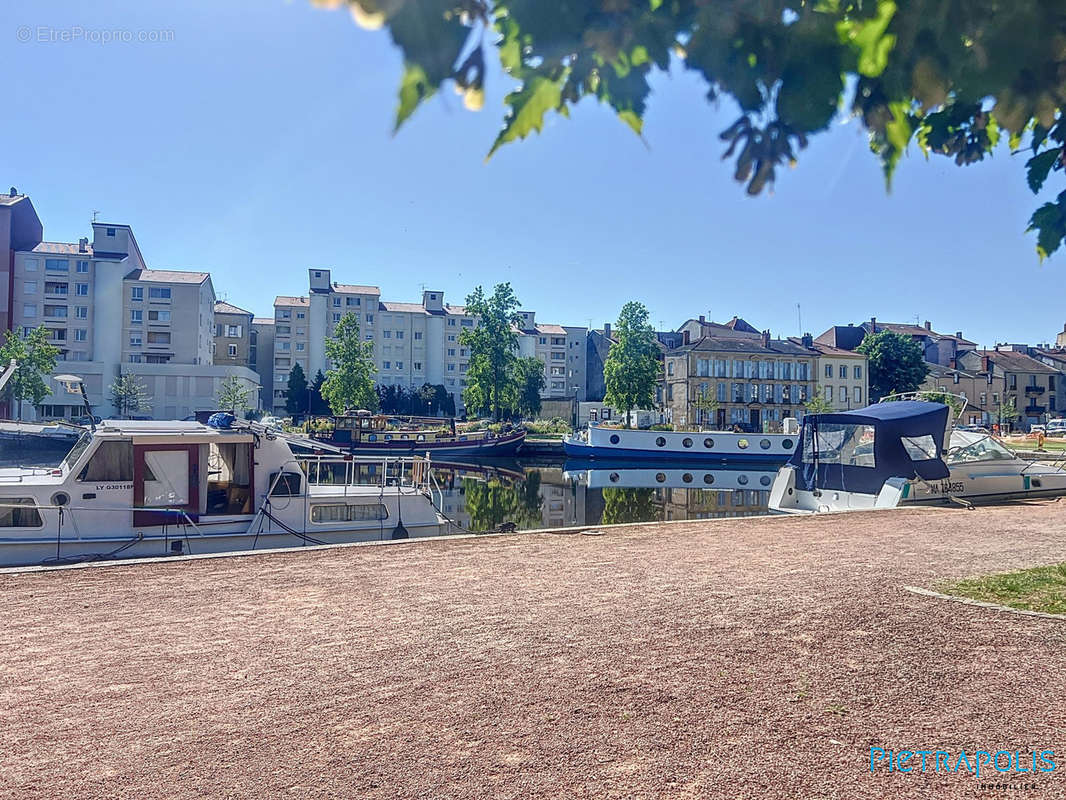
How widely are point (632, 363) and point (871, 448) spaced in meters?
38.9

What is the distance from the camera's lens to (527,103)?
6.51 ft

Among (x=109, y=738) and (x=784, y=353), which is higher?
(x=784, y=353)

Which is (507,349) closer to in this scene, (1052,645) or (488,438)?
(488,438)

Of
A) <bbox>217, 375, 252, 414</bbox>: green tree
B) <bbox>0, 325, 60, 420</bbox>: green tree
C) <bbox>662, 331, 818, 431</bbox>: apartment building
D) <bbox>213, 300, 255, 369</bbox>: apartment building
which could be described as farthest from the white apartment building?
<bbox>0, 325, 60, 420</bbox>: green tree

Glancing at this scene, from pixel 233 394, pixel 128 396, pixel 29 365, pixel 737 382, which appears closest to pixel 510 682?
pixel 29 365

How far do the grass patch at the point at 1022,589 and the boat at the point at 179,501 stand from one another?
32.1 ft

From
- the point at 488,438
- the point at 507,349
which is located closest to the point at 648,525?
the point at 488,438

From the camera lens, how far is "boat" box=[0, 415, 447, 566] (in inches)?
476

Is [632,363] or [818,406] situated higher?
[632,363]

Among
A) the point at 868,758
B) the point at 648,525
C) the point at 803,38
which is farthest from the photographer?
the point at 648,525

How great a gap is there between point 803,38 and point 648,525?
437 inches

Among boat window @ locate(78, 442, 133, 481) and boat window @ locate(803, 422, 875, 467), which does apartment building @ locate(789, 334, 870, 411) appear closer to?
boat window @ locate(803, 422, 875, 467)

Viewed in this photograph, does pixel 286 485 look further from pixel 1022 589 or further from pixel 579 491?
pixel 579 491

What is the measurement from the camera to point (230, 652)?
5.86 m
